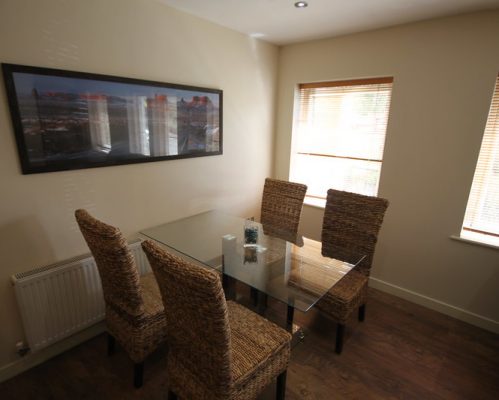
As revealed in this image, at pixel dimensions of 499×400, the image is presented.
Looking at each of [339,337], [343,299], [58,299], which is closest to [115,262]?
[58,299]

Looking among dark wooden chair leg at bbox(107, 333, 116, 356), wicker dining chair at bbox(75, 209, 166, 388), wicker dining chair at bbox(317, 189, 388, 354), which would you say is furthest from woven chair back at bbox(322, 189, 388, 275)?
dark wooden chair leg at bbox(107, 333, 116, 356)

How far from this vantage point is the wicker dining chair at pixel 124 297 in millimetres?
A: 1462

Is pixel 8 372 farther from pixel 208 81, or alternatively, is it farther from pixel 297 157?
pixel 297 157

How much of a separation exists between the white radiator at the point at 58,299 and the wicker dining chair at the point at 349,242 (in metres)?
1.63

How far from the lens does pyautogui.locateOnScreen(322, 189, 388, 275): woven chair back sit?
225 centimetres

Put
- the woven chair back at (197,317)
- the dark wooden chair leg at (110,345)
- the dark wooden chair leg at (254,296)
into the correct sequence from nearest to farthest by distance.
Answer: the woven chair back at (197,317) → the dark wooden chair leg at (110,345) → the dark wooden chair leg at (254,296)

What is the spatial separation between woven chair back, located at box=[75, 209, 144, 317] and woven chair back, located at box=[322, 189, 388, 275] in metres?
1.33

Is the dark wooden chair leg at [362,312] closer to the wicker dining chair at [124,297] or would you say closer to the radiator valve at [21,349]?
the wicker dining chair at [124,297]

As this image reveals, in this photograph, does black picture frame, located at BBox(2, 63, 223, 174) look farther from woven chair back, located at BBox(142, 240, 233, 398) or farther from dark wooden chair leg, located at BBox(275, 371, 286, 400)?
dark wooden chair leg, located at BBox(275, 371, 286, 400)

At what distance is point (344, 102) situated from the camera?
3061 millimetres

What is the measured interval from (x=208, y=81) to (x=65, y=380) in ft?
8.14

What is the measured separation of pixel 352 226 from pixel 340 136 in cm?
122

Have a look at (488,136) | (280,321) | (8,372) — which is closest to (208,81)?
(280,321)

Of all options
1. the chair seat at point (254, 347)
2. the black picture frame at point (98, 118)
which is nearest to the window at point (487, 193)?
the chair seat at point (254, 347)
